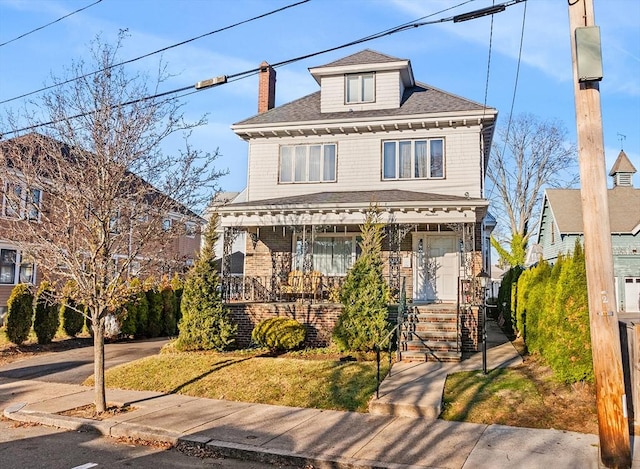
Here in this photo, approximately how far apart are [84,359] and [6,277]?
1148 cm

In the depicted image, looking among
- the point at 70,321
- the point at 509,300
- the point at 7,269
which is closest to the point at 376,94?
the point at 509,300

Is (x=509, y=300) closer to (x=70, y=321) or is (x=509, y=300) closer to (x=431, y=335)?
(x=431, y=335)

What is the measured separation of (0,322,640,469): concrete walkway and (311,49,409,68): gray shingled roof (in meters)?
11.7

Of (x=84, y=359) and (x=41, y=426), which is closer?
(x=41, y=426)

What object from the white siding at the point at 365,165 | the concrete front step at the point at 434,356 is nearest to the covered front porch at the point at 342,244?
the white siding at the point at 365,165

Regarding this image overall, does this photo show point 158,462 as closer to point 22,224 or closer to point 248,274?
point 22,224

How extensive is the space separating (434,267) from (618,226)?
15.7 meters

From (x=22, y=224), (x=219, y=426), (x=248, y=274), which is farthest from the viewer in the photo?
(x=248, y=274)

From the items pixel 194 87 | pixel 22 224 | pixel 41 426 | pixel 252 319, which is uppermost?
pixel 194 87

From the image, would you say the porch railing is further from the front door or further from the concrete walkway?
the concrete walkway

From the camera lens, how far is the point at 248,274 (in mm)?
16844

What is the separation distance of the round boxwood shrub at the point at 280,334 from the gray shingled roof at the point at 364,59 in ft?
31.8

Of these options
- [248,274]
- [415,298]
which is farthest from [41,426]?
[415,298]

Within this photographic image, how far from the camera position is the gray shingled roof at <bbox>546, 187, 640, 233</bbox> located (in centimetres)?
2639
